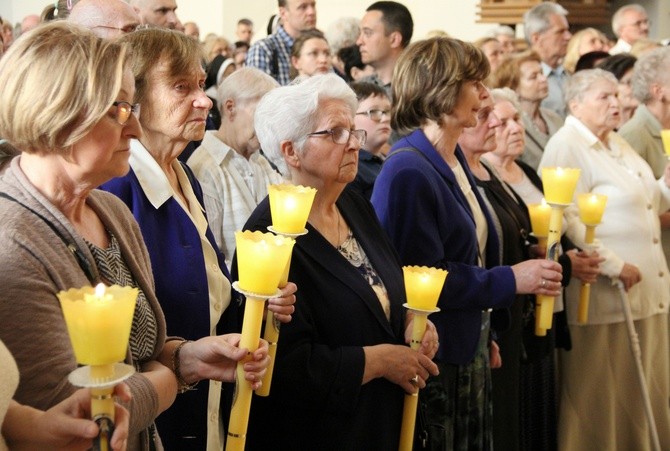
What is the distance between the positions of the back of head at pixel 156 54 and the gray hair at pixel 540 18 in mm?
4822

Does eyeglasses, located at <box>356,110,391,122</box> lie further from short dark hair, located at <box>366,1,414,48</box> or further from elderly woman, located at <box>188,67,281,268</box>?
short dark hair, located at <box>366,1,414,48</box>

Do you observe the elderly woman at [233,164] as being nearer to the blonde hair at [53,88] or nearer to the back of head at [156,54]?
the back of head at [156,54]

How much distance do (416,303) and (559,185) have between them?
1053 mm

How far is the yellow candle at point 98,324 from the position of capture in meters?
1.34

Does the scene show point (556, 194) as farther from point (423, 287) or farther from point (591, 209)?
point (423, 287)

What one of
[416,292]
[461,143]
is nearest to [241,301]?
[416,292]

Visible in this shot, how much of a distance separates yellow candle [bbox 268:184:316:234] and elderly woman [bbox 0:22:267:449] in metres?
0.33

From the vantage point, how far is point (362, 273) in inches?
99.3

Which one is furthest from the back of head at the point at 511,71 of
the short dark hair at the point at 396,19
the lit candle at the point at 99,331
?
the lit candle at the point at 99,331

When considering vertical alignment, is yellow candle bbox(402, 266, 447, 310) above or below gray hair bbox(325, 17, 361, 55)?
below

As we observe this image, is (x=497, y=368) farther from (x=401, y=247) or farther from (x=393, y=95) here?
(x=393, y=95)

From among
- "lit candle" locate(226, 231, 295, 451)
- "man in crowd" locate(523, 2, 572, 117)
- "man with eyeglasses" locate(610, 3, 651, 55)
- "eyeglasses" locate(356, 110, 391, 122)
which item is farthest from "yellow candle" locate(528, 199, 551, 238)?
"man with eyeglasses" locate(610, 3, 651, 55)

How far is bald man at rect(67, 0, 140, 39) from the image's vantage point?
297 centimetres

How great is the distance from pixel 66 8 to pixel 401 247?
1561mm
